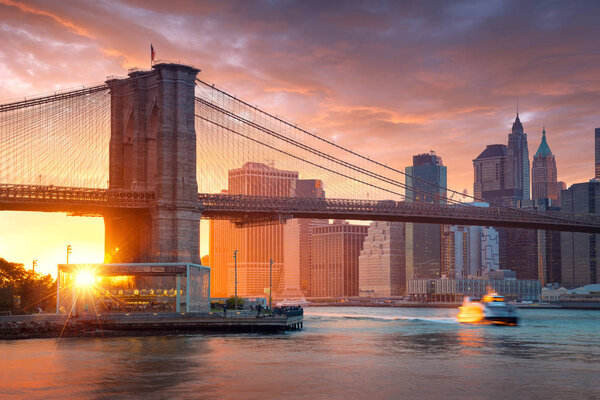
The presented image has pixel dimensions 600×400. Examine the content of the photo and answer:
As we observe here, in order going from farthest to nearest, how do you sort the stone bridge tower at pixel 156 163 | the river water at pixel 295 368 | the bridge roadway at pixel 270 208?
the stone bridge tower at pixel 156 163, the bridge roadway at pixel 270 208, the river water at pixel 295 368

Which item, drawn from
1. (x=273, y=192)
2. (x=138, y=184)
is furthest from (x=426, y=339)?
(x=273, y=192)

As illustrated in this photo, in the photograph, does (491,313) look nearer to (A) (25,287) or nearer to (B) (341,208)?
(B) (341,208)

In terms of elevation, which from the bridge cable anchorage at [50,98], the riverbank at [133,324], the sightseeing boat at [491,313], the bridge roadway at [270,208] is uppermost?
the bridge cable anchorage at [50,98]

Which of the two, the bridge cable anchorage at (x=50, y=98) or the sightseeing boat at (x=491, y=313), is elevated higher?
the bridge cable anchorage at (x=50, y=98)

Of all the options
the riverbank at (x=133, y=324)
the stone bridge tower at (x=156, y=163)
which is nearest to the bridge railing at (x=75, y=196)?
the stone bridge tower at (x=156, y=163)

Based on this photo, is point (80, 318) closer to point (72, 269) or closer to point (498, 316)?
point (72, 269)

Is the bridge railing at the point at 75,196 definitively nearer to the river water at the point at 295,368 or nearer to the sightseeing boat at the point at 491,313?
the river water at the point at 295,368

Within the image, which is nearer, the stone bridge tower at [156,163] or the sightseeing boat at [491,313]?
the stone bridge tower at [156,163]
